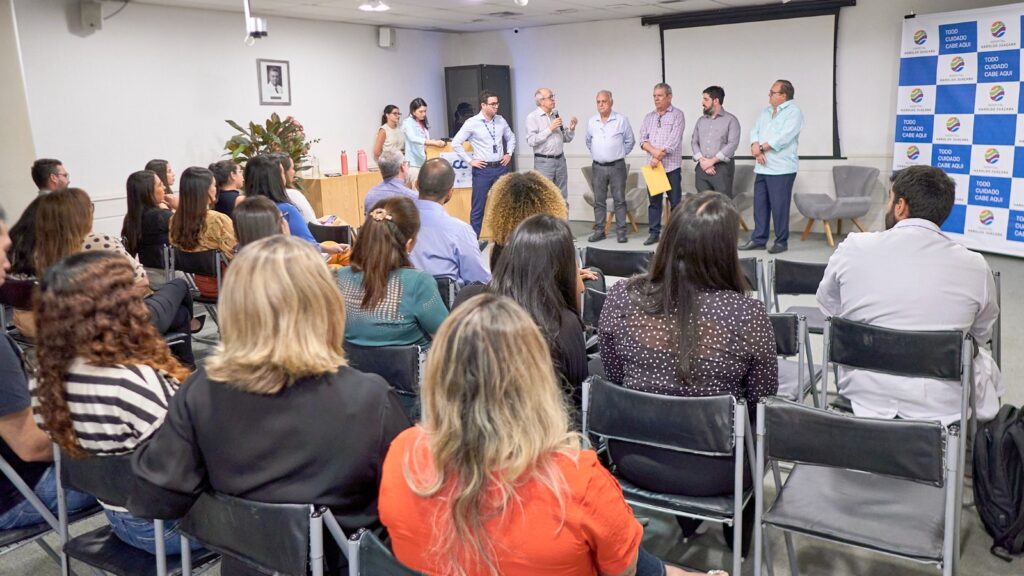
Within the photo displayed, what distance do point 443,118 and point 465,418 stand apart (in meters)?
9.80

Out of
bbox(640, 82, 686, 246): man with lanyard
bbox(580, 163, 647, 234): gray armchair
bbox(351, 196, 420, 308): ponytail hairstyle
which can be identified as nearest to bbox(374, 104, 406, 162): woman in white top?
bbox(580, 163, 647, 234): gray armchair

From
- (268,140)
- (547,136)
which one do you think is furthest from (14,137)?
(547,136)

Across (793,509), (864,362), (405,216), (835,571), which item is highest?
(405,216)

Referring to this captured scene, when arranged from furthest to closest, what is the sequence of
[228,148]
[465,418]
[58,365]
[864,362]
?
[228,148] < [864,362] < [58,365] < [465,418]

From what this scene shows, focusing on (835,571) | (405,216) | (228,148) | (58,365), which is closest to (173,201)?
(228,148)

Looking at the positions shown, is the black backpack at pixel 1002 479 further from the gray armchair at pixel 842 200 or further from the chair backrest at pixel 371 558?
the gray armchair at pixel 842 200

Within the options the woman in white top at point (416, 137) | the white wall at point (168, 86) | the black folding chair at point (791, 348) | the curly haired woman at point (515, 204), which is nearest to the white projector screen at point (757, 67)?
the woman in white top at point (416, 137)

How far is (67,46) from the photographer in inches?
257

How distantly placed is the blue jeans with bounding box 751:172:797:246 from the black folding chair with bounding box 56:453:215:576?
6.51 meters

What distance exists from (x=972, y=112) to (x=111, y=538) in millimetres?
7327

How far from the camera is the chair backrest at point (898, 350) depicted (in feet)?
8.16

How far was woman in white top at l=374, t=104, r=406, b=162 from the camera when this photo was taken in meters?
8.77

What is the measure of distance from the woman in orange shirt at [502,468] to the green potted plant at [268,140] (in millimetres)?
6635

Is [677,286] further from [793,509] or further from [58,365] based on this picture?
[58,365]
